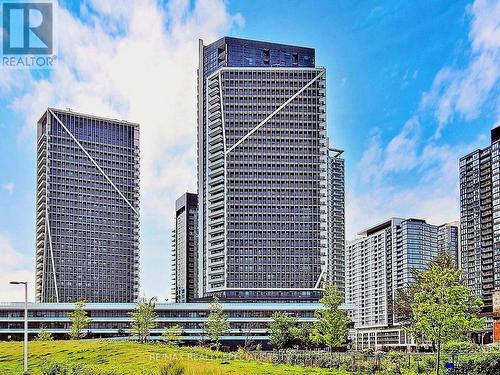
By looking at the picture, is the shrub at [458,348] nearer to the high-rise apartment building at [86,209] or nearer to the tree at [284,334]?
the tree at [284,334]

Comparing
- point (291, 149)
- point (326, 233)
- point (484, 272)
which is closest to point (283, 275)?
point (326, 233)

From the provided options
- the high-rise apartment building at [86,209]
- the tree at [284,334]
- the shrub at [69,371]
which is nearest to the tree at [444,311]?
the shrub at [69,371]

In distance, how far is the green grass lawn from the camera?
46900mm

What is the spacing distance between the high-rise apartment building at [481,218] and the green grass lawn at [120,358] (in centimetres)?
10334

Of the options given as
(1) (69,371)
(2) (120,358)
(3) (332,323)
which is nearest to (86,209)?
(3) (332,323)

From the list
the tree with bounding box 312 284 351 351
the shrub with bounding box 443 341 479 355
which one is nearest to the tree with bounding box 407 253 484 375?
the shrub with bounding box 443 341 479 355

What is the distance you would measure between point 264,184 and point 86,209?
6191 cm

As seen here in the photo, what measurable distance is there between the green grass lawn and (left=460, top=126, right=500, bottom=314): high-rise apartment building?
10334 cm

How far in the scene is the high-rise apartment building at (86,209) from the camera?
178 m

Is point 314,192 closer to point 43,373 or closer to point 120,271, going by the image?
point 120,271

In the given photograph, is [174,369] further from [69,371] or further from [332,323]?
[332,323]

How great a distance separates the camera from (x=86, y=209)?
604 feet

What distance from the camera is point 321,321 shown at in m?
70.4

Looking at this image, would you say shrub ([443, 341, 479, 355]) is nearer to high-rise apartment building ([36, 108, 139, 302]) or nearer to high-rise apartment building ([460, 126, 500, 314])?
high-rise apartment building ([460, 126, 500, 314])
